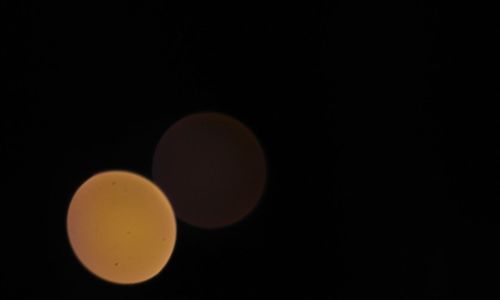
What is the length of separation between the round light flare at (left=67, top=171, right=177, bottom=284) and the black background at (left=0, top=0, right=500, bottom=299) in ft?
0.34

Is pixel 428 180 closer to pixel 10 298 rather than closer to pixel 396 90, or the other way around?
pixel 396 90

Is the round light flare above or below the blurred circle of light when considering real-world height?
below

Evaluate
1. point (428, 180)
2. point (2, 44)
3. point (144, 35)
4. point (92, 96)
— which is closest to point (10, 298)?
point (92, 96)

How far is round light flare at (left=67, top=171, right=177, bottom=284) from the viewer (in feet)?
3.71

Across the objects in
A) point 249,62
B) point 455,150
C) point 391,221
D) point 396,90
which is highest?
point 249,62

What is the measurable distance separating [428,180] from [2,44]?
1.36 meters

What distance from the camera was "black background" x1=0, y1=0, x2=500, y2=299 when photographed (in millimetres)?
1286

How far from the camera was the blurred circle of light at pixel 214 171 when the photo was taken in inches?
52.2

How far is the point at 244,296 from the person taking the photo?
4.27 ft

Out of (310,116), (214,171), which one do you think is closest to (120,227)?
(214,171)

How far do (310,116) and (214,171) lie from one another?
35 cm

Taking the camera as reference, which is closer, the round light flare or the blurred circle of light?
the round light flare

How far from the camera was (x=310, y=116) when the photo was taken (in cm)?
135

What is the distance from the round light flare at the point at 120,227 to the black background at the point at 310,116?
0.34ft
